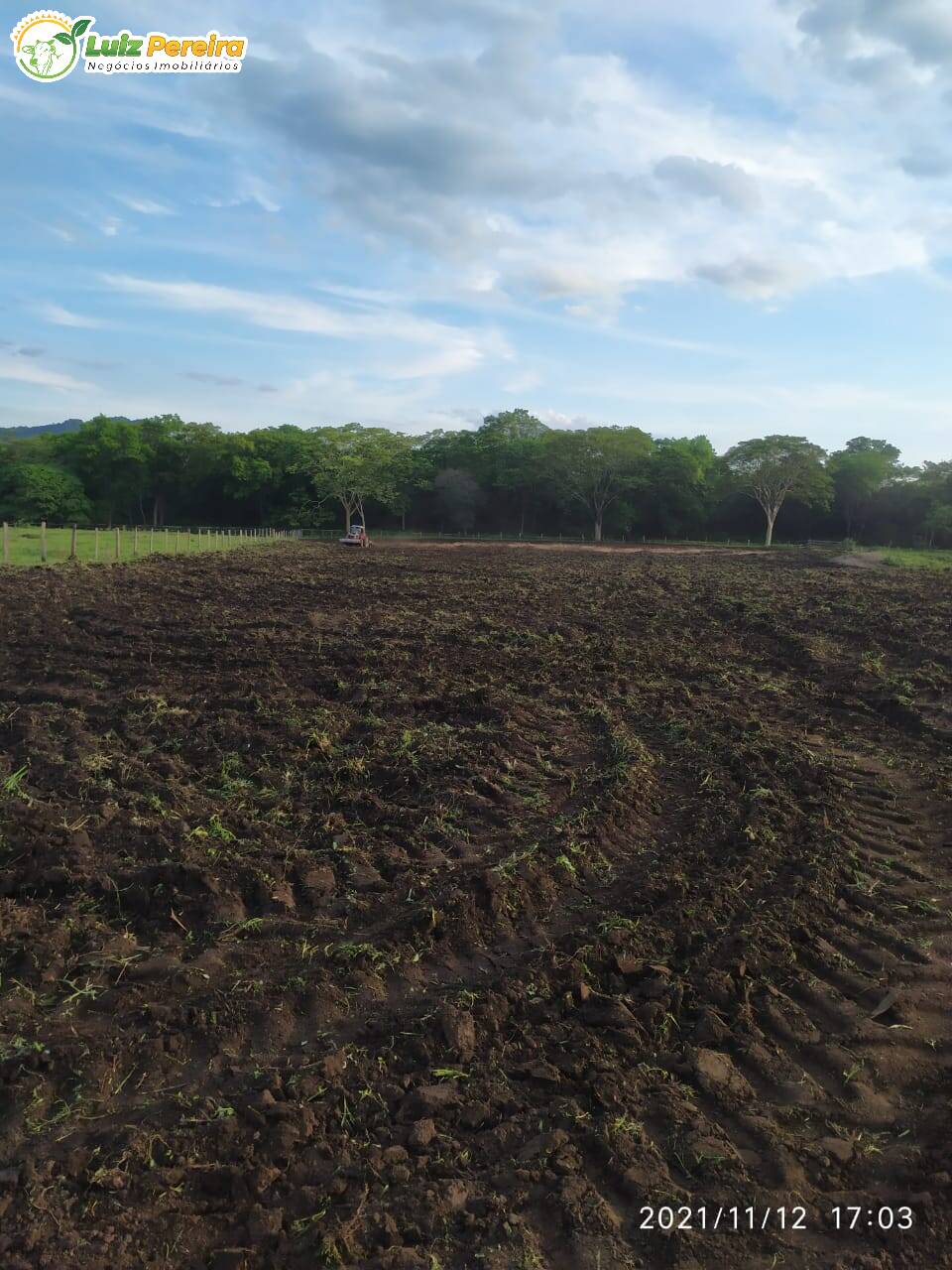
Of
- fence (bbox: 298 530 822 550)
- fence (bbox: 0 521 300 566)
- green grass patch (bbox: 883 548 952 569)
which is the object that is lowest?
fence (bbox: 0 521 300 566)

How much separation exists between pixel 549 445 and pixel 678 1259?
67011mm

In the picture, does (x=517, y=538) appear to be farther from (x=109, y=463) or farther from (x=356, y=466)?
(x=109, y=463)

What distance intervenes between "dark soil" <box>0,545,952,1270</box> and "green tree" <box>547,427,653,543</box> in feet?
186

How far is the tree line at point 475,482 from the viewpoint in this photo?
6175cm

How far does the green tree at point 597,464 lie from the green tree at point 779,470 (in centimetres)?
761

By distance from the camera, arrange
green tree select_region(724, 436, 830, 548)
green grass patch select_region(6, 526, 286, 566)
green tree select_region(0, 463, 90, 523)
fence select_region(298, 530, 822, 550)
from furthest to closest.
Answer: green tree select_region(0, 463, 90, 523)
fence select_region(298, 530, 822, 550)
green tree select_region(724, 436, 830, 548)
green grass patch select_region(6, 526, 286, 566)

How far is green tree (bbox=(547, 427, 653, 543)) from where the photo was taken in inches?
2527

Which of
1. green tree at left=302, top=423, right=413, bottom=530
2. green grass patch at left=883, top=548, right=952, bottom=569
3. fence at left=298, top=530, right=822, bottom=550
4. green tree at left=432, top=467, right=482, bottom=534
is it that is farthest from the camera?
green tree at left=432, top=467, right=482, bottom=534

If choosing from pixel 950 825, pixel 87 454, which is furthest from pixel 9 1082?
pixel 87 454

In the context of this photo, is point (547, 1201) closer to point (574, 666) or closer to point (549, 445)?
point (574, 666)

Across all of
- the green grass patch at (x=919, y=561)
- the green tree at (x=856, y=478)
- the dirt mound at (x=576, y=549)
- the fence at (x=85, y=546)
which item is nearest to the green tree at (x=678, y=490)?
the green tree at (x=856, y=478)

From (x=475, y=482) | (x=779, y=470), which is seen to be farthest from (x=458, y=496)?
(x=779, y=470)
